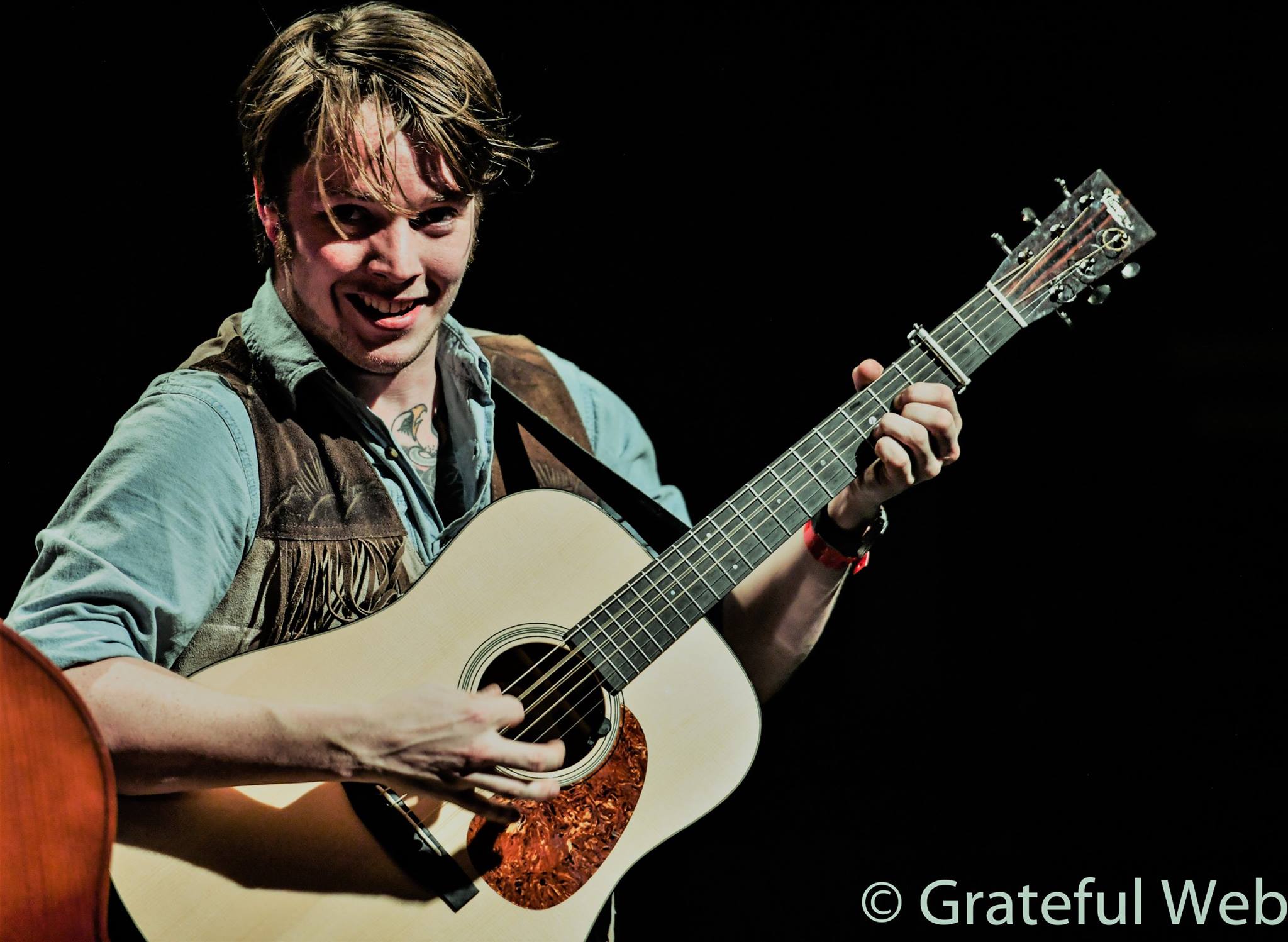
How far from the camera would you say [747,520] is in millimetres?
1801

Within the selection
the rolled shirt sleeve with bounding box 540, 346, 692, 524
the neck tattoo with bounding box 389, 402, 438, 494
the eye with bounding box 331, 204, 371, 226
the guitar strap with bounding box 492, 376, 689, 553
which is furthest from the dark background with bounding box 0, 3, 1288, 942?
the eye with bounding box 331, 204, 371, 226

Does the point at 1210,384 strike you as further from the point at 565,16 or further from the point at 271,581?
the point at 271,581

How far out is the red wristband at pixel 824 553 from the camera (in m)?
1.96

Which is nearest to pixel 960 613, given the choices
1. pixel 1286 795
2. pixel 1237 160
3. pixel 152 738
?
pixel 1286 795

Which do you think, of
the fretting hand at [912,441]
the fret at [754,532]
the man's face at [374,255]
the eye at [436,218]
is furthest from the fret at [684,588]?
the eye at [436,218]

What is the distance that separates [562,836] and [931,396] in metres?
0.88

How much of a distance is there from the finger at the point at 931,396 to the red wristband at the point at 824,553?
0.28 m

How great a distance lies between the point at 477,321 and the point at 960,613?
48.6 inches

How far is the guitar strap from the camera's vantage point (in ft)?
6.66

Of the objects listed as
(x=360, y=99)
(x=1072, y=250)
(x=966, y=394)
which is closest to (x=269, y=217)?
(x=360, y=99)

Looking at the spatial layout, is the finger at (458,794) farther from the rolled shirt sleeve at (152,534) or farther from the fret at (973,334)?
the fret at (973,334)

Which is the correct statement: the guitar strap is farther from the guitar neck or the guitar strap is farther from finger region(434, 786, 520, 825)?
finger region(434, 786, 520, 825)

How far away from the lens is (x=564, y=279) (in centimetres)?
226

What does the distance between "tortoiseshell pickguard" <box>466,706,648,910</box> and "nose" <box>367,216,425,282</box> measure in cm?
80
